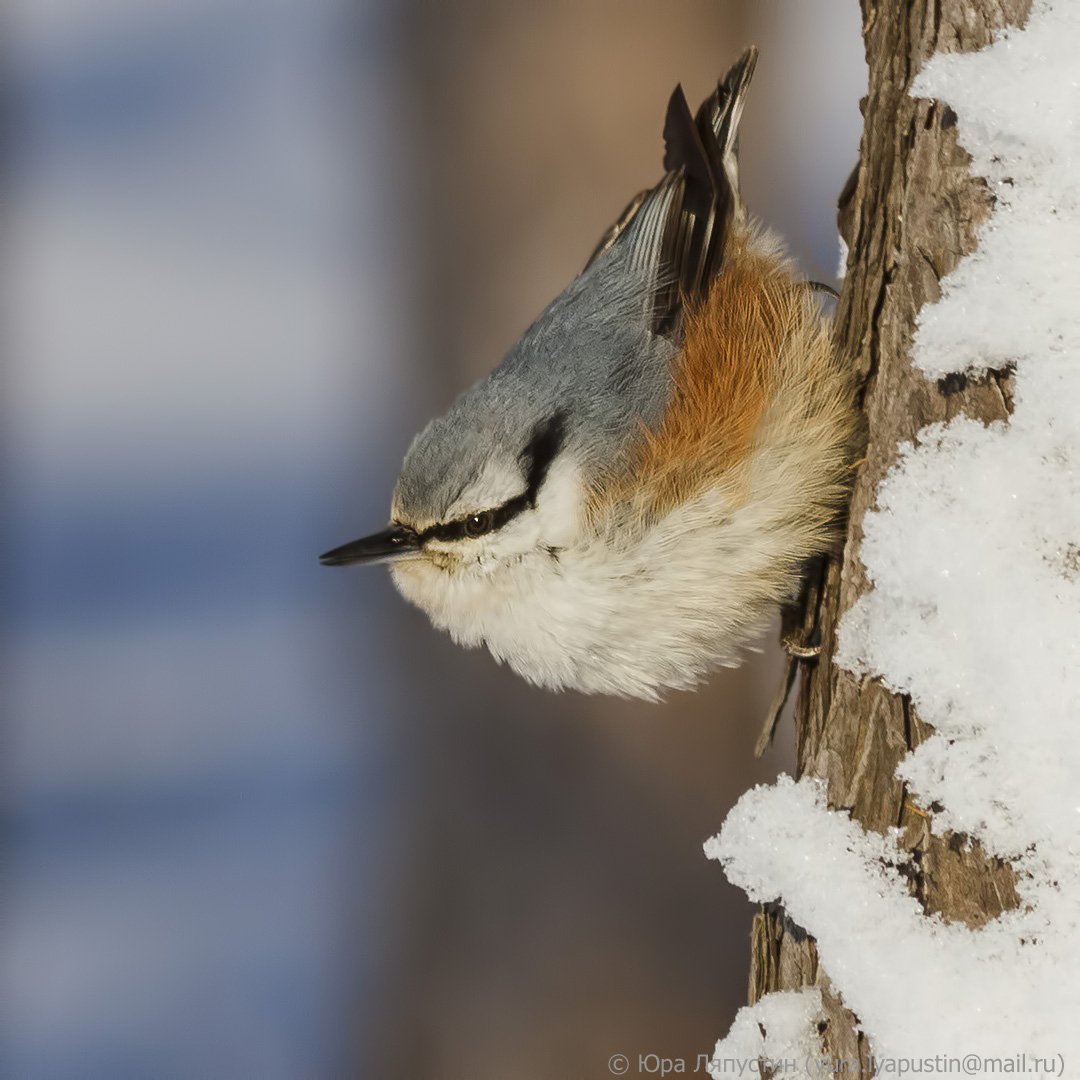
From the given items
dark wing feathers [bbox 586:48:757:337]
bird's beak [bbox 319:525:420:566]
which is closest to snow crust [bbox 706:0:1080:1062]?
dark wing feathers [bbox 586:48:757:337]

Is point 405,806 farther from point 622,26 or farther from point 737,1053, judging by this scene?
point 622,26

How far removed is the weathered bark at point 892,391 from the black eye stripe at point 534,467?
1.42ft

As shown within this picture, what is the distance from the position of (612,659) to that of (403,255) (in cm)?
216

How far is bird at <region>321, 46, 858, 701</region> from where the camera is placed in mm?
1442

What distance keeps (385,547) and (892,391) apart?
2.72 feet

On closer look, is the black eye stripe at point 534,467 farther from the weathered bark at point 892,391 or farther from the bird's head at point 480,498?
the weathered bark at point 892,391

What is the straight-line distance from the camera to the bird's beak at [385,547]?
1713 mm

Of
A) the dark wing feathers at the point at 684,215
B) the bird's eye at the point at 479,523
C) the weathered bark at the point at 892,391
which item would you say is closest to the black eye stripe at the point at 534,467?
the bird's eye at the point at 479,523

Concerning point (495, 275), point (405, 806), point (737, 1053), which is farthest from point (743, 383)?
point (405, 806)

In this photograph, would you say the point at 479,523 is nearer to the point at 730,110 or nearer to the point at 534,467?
the point at 534,467

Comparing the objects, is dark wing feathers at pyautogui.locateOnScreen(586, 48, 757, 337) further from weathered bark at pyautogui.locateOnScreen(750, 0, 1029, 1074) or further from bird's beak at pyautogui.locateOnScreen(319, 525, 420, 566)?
bird's beak at pyautogui.locateOnScreen(319, 525, 420, 566)

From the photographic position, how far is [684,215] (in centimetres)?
171

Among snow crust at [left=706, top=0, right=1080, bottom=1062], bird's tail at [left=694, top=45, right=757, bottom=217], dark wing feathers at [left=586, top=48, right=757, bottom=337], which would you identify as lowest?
snow crust at [left=706, top=0, right=1080, bottom=1062]

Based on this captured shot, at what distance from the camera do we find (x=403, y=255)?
11.0ft
